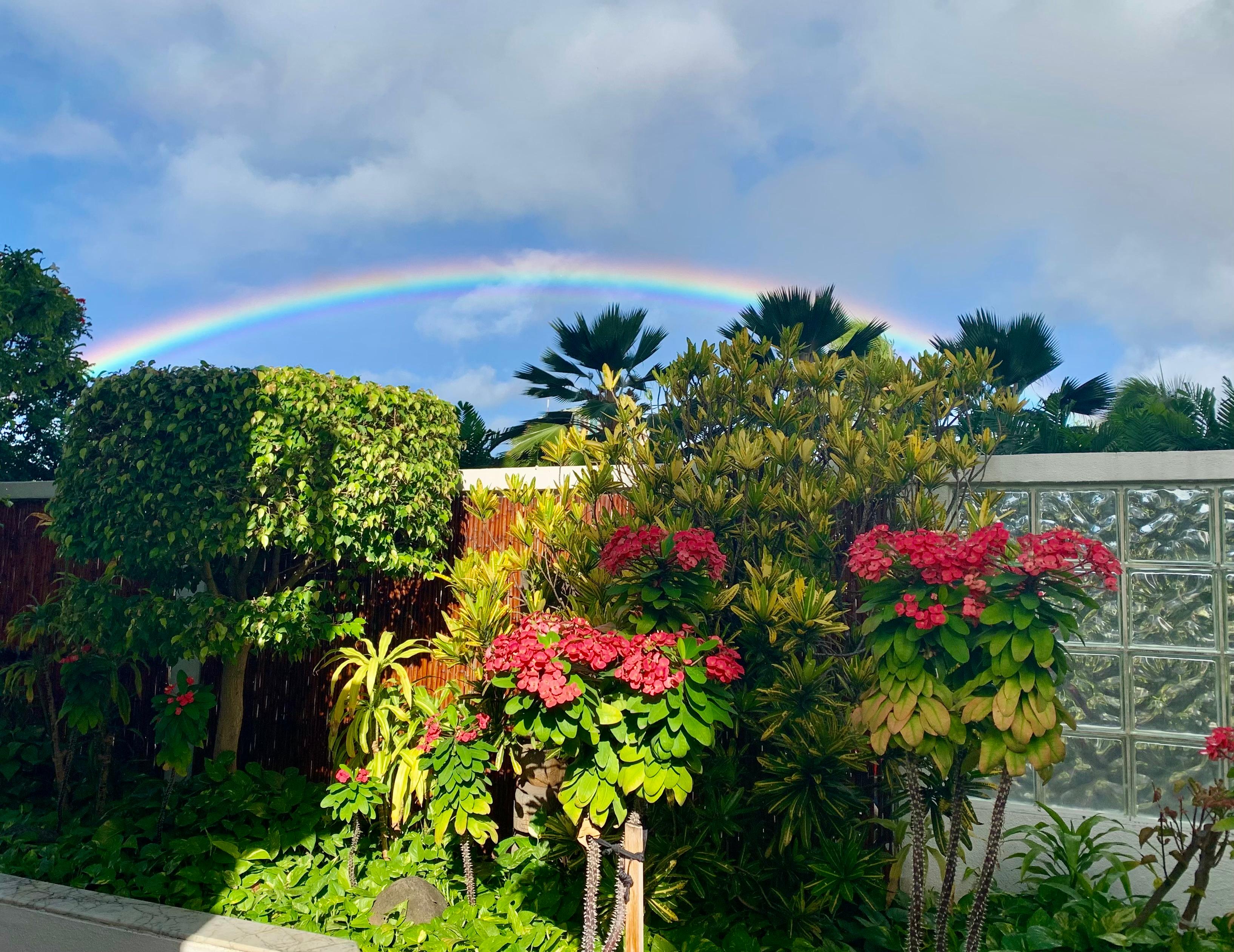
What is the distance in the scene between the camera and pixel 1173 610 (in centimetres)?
444

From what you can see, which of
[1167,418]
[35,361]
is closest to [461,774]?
[1167,418]

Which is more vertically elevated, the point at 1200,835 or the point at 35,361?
the point at 35,361

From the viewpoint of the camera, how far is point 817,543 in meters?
3.99

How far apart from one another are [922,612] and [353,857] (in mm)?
3352

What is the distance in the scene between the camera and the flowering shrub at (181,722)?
477 centimetres

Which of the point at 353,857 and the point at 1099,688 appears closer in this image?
the point at 353,857

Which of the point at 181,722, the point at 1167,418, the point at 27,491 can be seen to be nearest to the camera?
the point at 181,722

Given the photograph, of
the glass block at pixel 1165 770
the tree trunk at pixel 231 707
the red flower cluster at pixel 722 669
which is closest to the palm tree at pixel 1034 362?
the glass block at pixel 1165 770

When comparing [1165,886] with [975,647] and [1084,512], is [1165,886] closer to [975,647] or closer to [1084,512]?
[975,647]

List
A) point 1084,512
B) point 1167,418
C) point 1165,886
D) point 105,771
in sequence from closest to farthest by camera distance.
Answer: point 1165,886
point 1084,512
point 105,771
point 1167,418

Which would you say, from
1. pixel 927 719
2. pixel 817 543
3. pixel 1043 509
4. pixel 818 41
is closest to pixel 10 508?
pixel 817 543

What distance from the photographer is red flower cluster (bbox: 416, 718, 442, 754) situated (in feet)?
13.3

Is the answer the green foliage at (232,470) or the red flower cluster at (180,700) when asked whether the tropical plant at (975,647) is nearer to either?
the green foliage at (232,470)

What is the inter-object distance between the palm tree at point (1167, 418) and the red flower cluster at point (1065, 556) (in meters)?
4.06
